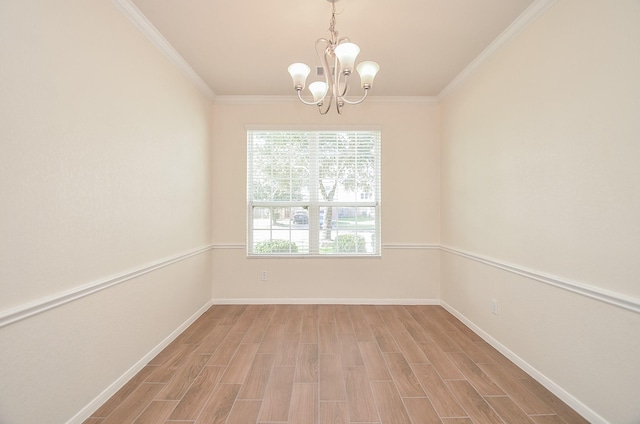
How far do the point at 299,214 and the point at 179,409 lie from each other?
248 cm

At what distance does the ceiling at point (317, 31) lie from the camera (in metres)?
2.14

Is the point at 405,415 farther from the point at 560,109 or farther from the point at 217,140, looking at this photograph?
the point at 217,140

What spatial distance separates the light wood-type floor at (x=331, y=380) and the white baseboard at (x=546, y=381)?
41 mm

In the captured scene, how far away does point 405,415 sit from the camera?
1.79 metres

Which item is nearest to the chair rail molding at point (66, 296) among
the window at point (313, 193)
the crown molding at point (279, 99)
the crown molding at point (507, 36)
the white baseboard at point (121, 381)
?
the white baseboard at point (121, 381)

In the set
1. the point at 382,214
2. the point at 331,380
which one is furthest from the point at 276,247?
the point at 331,380

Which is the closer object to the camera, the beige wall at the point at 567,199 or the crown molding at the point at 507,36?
the beige wall at the point at 567,199

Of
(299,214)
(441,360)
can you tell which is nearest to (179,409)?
(441,360)

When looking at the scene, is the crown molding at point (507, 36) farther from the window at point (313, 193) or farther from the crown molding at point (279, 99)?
the window at point (313, 193)

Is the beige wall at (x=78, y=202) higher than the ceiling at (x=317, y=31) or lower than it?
lower

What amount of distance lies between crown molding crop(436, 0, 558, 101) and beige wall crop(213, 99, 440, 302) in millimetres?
722

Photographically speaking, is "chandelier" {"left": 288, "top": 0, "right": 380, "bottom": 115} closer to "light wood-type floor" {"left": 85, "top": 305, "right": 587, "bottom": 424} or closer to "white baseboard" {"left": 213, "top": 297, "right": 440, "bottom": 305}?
"light wood-type floor" {"left": 85, "top": 305, "right": 587, "bottom": 424}

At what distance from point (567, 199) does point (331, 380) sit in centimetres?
203

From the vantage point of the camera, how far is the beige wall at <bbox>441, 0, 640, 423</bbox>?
1.56 metres
